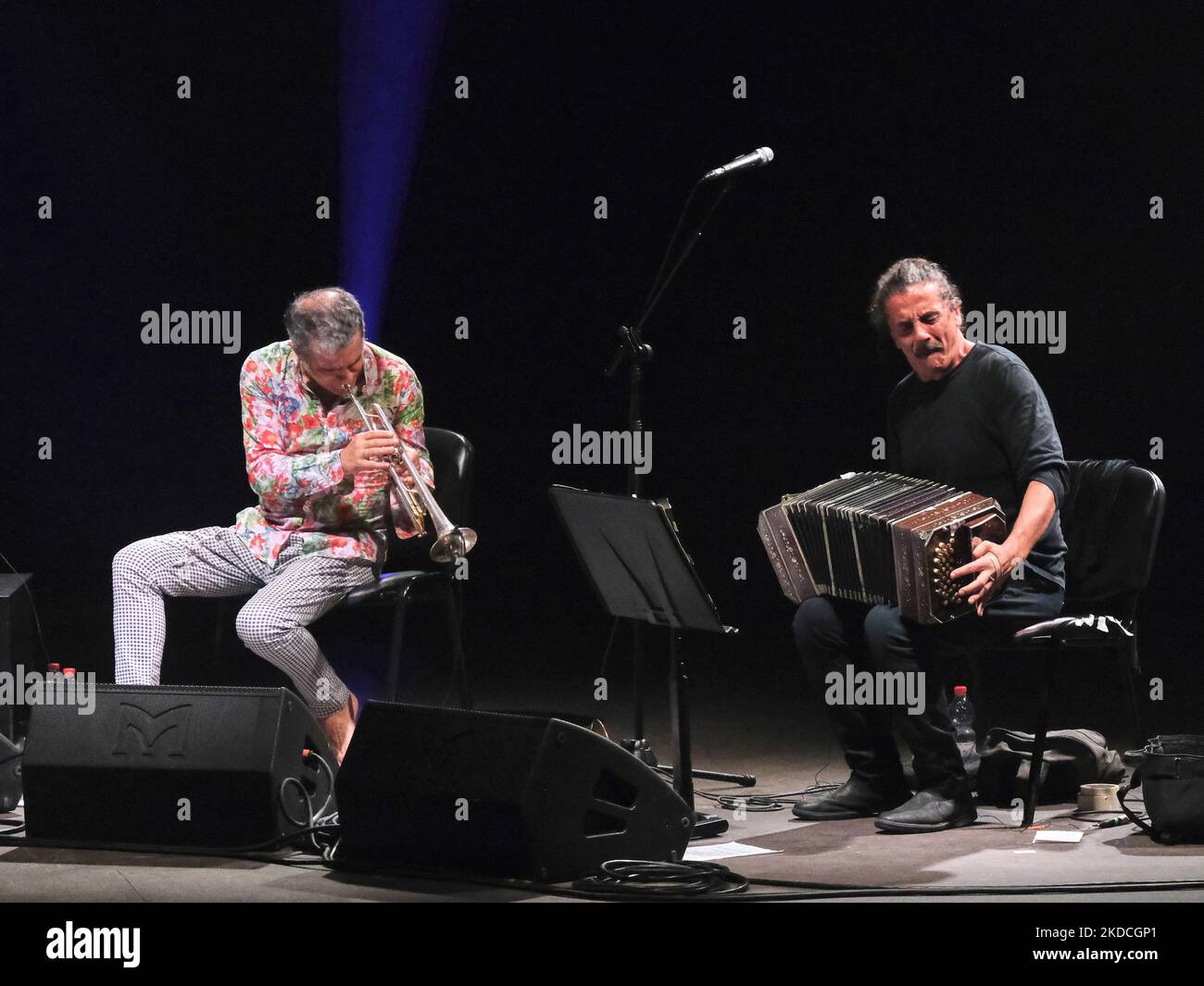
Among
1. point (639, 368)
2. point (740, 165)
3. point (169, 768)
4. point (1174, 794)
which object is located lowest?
point (1174, 794)

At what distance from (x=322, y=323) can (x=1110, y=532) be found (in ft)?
7.37

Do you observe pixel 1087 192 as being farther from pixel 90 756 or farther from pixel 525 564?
pixel 90 756

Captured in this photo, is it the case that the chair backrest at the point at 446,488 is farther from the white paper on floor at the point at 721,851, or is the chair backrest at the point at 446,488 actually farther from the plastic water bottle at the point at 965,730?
the plastic water bottle at the point at 965,730

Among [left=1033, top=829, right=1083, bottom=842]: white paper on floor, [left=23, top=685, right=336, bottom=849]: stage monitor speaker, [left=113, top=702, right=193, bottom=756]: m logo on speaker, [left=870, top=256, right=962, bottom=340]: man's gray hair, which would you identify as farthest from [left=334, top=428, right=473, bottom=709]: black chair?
[left=1033, top=829, right=1083, bottom=842]: white paper on floor

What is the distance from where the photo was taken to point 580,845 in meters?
3.22

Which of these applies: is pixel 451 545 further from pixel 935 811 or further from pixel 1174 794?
pixel 1174 794

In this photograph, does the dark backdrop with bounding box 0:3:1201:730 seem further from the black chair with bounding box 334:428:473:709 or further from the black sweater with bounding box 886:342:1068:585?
the black sweater with bounding box 886:342:1068:585

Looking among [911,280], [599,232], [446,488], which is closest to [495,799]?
[446,488]

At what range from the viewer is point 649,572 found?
11.5ft

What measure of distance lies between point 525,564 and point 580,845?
291 centimetres

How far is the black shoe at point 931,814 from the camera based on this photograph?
3.83 meters

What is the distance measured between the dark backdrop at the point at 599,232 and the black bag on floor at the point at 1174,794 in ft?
5.97

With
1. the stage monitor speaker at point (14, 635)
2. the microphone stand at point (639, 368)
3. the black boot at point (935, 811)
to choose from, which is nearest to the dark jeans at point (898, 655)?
the black boot at point (935, 811)
